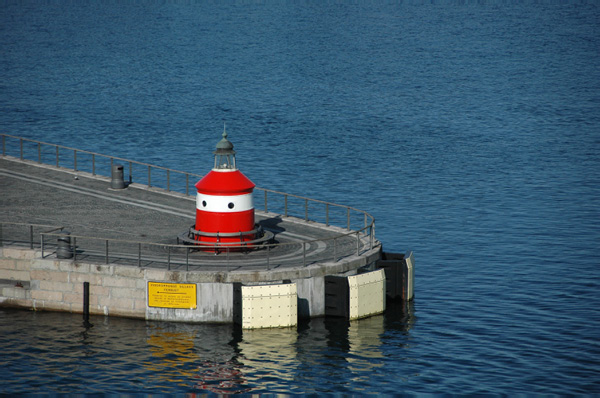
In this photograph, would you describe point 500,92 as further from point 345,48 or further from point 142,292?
point 142,292

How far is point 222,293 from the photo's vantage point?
31.0 m

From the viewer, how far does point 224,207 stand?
33594 millimetres

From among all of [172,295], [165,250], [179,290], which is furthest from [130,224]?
[179,290]

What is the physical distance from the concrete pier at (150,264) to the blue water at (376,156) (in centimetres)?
75

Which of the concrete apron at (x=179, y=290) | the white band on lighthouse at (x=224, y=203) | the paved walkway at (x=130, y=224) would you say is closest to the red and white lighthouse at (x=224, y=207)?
the white band on lighthouse at (x=224, y=203)

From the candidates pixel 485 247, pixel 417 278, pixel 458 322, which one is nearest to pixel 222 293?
pixel 458 322

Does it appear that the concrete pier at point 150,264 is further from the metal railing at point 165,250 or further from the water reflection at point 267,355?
the water reflection at point 267,355

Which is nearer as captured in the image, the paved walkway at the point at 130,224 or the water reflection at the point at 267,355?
the water reflection at the point at 267,355

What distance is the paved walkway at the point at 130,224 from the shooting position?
3275 centimetres

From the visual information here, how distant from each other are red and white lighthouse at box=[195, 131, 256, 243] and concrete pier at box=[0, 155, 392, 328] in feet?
2.36

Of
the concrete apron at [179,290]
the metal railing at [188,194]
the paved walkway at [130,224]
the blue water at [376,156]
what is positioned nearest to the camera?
the blue water at [376,156]

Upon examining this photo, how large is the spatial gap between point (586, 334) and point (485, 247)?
13077mm

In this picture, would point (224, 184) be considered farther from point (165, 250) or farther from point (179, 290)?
point (179, 290)

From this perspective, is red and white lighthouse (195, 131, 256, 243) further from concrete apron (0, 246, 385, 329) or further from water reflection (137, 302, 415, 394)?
water reflection (137, 302, 415, 394)
